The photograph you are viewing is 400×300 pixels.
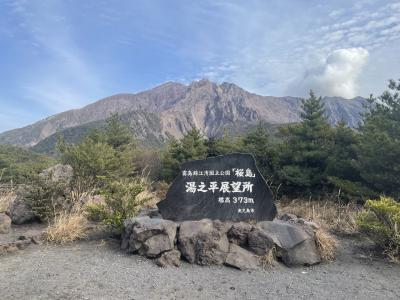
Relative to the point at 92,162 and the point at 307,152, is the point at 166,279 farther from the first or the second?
the point at 307,152

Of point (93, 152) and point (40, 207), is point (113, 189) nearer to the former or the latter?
point (40, 207)

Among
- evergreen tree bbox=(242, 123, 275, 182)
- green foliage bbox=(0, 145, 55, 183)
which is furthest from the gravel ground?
evergreen tree bbox=(242, 123, 275, 182)

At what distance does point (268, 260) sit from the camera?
5.94 m

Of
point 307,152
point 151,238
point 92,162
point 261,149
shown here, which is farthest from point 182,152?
point 151,238

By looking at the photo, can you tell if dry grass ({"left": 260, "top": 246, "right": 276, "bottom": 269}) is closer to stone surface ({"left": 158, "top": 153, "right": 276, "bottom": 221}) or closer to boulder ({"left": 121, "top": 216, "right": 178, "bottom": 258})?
stone surface ({"left": 158, "top": 153, "right": 276, "bottom": 221})

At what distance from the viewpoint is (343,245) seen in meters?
7.12

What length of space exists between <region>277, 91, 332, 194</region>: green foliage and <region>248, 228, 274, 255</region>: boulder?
253 inches

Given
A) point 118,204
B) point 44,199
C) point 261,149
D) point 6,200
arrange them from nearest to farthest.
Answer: point 118,204, point 44,199, point 6,200, point 261,149

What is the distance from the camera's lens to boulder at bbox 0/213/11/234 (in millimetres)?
7543

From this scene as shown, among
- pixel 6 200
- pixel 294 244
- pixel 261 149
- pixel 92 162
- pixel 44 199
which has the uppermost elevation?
pixel 261 149

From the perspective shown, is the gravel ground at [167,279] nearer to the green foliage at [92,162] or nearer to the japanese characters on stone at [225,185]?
the japanese characters on stone at [225,185]

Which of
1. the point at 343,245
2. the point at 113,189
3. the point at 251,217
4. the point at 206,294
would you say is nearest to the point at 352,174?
the point at 343,245

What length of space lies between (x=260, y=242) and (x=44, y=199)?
4686 mm

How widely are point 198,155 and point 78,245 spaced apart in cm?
943
